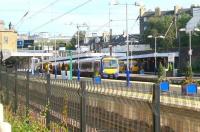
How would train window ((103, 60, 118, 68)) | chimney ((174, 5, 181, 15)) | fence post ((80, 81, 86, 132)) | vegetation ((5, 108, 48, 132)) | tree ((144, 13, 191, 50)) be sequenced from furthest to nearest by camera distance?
chimney ((174, 5, 181, 15)) < tree ((144, 13, 191, 50)) < train window ((103, 60, 118, 68)) < vegetation ((5, 108, 48, 132)) < fence post ((80, 81, 86, 132))

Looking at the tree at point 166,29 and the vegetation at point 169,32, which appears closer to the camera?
the vegetation at point 169,32

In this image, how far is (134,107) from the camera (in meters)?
5.95

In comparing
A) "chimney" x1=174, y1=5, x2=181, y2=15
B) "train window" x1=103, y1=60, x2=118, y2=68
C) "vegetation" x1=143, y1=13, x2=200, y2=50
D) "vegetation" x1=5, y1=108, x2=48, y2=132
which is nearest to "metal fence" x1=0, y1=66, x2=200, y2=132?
"vegetation" x1=5, y1=108, x2=48, y2=132

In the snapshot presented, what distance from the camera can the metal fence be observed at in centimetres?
525

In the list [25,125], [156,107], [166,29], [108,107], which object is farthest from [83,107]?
[166,29]

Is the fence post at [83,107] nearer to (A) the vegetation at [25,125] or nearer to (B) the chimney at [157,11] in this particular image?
(A) the vegetation at [25,125]

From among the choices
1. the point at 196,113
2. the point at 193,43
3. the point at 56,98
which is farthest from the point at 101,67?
the point at 196,113

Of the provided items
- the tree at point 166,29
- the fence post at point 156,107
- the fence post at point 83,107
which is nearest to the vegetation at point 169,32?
the tree at point 166,29

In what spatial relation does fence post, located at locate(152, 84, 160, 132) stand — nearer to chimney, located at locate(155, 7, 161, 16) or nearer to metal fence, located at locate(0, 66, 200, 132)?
metal fence, located at locate(0, 66, 200, 132)

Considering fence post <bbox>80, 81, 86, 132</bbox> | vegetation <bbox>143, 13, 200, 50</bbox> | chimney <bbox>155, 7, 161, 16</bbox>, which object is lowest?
fence post <bbox>80, 81, 86, 132</bbox>

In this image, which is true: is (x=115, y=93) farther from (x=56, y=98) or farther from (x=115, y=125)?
(x=56, y=98)

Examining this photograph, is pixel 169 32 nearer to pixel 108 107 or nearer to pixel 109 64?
pixel 109 64

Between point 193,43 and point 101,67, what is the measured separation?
45.6 m

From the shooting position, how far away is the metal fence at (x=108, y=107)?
5.25m
